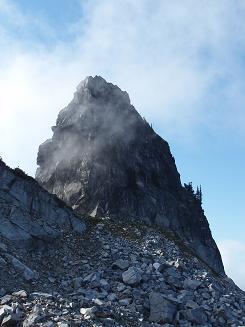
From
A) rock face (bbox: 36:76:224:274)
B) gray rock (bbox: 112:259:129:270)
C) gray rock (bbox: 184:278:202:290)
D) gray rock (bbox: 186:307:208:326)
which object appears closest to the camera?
gray rock (bbox: 186:307:208:326)

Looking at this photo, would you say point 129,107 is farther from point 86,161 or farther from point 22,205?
point 22,205

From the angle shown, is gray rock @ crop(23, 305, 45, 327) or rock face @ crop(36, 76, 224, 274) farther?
rock face @ crop(36, 76, 224, 274)

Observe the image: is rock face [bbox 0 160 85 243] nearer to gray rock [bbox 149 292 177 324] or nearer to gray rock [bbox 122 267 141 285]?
gray rock [bbox 122 267 141 285]

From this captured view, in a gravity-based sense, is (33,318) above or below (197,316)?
below

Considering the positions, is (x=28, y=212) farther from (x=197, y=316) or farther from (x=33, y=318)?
(x=33, y=318)

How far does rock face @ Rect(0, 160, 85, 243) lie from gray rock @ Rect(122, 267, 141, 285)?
8556 mm

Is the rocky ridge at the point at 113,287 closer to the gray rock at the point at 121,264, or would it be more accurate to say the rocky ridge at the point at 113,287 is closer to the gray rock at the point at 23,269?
the gray rock at the point at 121,264

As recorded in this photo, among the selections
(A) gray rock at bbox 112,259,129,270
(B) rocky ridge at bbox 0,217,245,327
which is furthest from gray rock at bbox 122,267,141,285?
(A) gray rock at bbox 112,259,129,270

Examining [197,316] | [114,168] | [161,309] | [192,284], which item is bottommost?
[161,309]

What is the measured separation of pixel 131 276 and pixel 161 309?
543 cm

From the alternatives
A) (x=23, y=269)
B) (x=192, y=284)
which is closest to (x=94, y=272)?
(x=23, y=269)

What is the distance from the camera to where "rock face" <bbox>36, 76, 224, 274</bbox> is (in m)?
64.4

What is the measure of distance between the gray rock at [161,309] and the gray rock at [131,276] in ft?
9.79

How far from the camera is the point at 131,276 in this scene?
39.8 meters
